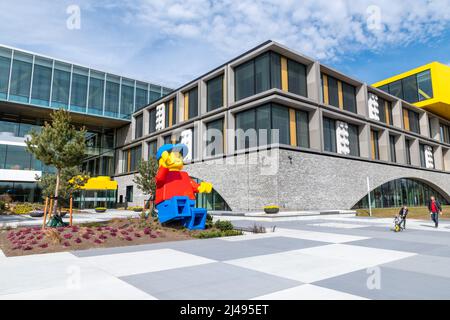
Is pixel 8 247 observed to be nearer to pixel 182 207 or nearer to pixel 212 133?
pixel 182 207

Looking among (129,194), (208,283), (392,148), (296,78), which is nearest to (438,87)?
(392,148)

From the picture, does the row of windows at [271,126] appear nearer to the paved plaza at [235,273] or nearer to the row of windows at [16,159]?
the paved plaza at [235,273]

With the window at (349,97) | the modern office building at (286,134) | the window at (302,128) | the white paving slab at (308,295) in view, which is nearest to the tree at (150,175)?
the modern office building at (286,134)

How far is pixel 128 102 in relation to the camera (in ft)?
172

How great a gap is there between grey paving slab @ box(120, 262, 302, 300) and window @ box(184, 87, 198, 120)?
33191 millimetres

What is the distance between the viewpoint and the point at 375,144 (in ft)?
134

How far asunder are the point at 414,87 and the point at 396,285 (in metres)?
56.9

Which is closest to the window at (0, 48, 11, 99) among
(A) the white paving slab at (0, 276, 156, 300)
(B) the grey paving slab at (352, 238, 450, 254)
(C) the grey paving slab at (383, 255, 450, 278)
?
(A) the white paving slab at (0, 276, 156, 300)

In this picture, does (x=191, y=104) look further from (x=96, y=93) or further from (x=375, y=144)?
(x=375, y=144)

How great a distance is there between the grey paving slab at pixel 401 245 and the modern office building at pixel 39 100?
1785 inches

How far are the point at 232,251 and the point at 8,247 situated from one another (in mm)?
7578

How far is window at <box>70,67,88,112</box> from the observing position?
46.1 meters

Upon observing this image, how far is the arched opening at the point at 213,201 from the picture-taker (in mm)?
32594
